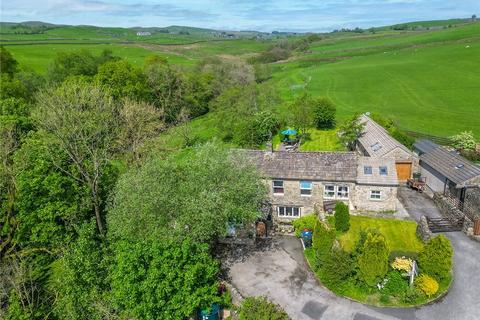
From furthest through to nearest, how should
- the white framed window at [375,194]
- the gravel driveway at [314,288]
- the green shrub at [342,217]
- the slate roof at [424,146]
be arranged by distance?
the slate roof at [424,146] → the white framed window at [375,194] → the green shrub at [342,217] → the gravel driveway at [314,288]

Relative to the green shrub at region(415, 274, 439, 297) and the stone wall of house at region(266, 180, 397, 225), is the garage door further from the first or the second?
the green shrub at region(415, 274, 439, 297)

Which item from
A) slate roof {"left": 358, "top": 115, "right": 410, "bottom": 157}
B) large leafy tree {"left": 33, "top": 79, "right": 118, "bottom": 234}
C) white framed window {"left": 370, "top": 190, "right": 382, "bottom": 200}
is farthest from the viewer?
slate roof {"left": 358, "top": 115, "right": 410, "bottom": 157}

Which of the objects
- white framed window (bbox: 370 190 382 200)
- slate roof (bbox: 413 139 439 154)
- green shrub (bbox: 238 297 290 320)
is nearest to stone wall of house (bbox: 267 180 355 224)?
white framed window (bbox: 370 190 382 200)

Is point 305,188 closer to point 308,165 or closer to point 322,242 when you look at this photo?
point 308,165

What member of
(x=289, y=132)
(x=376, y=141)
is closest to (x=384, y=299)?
(x=376, y=141)

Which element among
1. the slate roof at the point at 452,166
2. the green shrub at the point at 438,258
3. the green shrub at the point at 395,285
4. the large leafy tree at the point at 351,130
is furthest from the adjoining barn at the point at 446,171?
the green shrub at the point at 395,285

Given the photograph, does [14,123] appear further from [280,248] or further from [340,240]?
[340,240]

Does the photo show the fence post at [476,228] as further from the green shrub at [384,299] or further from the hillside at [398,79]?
the hillside at [398,79]
